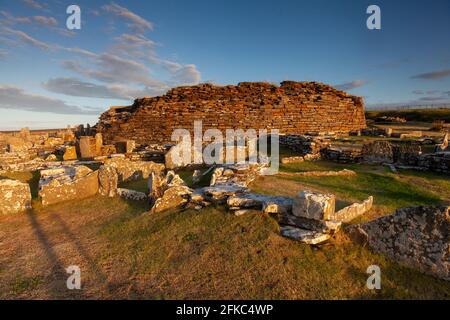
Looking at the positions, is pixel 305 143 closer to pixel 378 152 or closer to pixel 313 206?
pixel 378 152

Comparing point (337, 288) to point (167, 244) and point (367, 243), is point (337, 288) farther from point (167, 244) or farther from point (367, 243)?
point (167, 244)

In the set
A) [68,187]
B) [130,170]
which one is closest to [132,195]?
[68,187]

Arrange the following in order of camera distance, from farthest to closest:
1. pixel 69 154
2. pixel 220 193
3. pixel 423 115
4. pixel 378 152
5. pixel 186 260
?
pixel 423 115 < pixel 69 154 < pixel 378 152 < pixel 220 193 < pixel 186 260

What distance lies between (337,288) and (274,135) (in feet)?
46.6

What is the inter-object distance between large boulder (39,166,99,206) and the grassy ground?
94 centimetres

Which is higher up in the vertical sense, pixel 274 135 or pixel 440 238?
pixel 274 135

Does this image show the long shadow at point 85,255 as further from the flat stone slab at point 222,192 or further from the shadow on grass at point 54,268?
the flat stone slab at point 222,192

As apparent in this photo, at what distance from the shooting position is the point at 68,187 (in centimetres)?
709

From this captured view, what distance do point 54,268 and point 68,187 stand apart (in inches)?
144

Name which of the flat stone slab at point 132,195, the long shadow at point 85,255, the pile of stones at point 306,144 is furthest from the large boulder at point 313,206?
the pile of stones at point 306,144

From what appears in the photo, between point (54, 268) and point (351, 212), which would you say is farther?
point (351, 212)

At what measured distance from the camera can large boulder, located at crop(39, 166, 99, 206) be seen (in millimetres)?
6855
